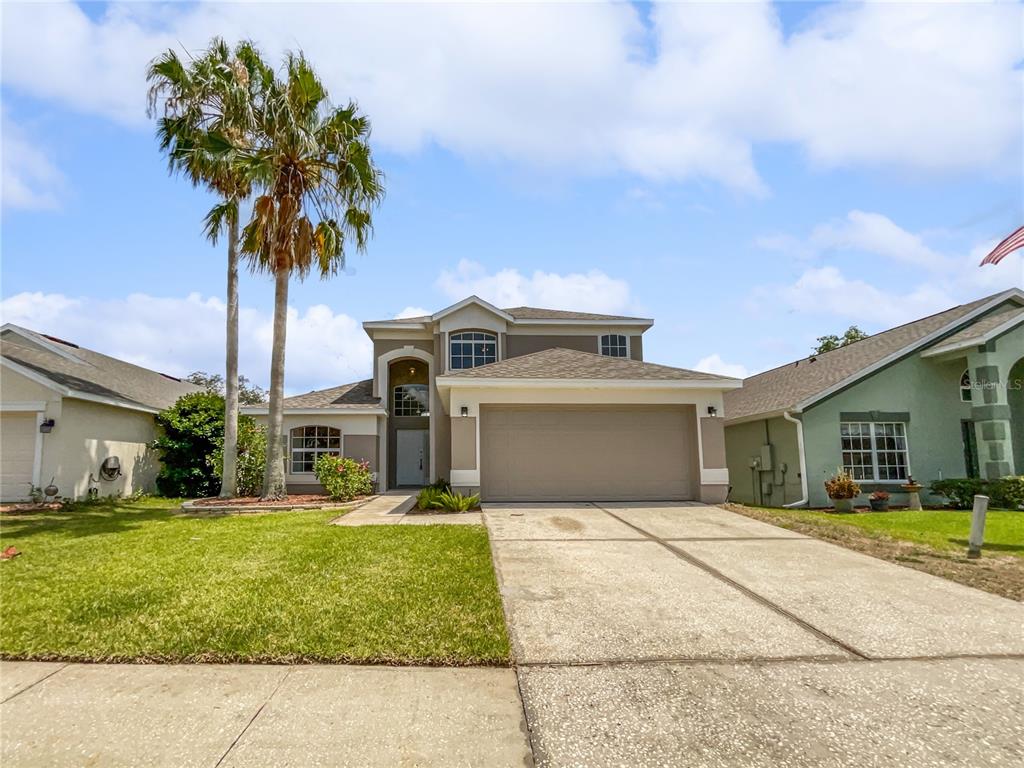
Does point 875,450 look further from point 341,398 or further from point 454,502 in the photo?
point 341,398

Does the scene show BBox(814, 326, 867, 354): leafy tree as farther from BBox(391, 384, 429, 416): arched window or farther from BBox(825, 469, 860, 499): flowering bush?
BBox(391, 384, 429, 416): arched window

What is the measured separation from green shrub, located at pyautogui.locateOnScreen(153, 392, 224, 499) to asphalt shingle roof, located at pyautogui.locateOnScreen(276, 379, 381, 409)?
2426mm

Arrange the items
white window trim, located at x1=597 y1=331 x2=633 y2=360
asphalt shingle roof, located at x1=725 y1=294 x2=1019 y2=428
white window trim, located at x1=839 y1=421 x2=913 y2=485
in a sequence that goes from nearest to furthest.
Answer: white window trim, located at x1=839 y1=421 x2=913 y2=485 → asphalt shingle roof, located at x1=725 y1=294 x2=1019 y2=428 → white window trim, located at x1=597 y1=331 x2=633 y2=360

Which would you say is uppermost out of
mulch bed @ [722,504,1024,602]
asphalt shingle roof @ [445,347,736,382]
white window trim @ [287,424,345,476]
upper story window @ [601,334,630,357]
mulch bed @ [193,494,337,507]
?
upper story window @ [601,334,630,357]

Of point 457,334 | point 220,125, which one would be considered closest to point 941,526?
point 457,334

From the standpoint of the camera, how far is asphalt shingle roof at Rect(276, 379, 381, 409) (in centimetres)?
1745

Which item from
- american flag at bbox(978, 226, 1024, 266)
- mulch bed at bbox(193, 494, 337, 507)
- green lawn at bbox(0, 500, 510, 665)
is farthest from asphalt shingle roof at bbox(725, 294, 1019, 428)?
mulch bed at bbox(193, 494, 337, 507)

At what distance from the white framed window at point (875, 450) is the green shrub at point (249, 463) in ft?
54.6

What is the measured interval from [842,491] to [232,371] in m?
16.3

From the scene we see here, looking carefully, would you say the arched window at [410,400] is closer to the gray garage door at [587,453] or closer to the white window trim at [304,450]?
the white window trim at [304,450]

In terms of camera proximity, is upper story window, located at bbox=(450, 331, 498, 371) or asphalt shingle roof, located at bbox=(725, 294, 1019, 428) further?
upper story window, located at bbox=(450, 331, 498, 371)

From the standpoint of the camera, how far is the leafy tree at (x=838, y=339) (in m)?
36.4

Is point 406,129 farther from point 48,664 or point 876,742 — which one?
point 876,742

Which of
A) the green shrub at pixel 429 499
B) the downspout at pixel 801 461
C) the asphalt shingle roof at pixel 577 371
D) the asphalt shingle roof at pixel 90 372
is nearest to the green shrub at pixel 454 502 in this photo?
the green shrub at pixel 429 499
